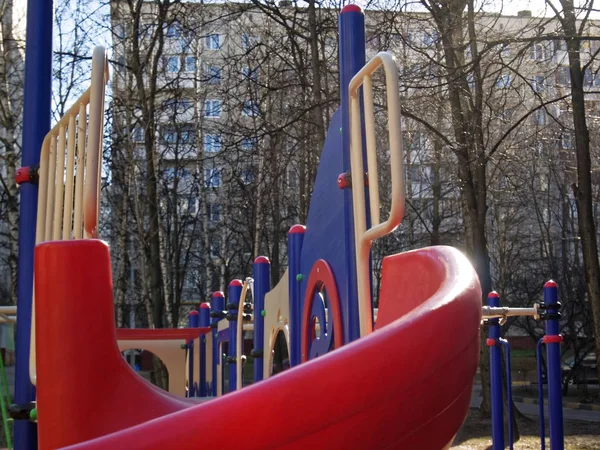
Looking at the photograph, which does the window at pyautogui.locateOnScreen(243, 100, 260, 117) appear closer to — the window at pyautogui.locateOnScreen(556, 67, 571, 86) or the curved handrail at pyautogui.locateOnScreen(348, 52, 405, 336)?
the window at pyautogui.locateOnScreen(556, 67, 571, 86)

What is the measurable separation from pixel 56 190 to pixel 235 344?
2883 millimetres

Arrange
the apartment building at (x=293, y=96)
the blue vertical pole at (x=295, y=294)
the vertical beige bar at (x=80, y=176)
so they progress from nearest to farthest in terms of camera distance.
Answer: the vertical beige bar at (x=80, y=176)
the blue vertical pole at (x=295, y=294)
the apartment building at (x=293, y=96)

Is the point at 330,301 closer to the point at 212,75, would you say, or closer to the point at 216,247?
the point at 212,75

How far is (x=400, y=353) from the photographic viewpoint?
3.88ft

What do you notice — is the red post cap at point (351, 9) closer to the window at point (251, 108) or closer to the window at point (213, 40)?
the window at point (251, 108)

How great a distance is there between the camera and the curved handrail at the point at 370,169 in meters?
1.99

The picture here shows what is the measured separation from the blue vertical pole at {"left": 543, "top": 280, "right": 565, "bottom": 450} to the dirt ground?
498 centimetres

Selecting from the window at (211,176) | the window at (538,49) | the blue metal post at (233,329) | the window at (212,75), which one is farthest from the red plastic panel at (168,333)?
the window at (211,176)

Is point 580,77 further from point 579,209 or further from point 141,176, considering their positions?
point 141,176

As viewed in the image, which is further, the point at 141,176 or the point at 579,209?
the point at 141,176

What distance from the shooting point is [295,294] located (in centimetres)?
405

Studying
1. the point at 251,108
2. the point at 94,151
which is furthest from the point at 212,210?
the point at 94,151

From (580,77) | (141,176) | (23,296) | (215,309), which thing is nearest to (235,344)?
(215,309)

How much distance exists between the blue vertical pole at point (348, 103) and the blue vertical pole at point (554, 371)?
3580 millimetres
